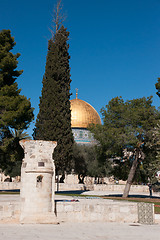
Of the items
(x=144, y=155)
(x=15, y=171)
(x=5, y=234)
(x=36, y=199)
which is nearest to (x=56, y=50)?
(x=144, y=155)

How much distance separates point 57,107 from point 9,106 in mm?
5226

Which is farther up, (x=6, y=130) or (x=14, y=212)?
(x=6, y=130)

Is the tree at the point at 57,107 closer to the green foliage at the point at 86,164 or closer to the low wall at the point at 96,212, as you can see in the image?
the low wall at the point at 96,212

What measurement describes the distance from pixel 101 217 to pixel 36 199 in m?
3.05

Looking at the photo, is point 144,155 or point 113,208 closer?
point 113,208

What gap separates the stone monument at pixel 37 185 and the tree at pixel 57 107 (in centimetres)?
1250

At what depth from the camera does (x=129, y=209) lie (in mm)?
12352

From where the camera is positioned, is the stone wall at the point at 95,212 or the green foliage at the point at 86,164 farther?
the green foliage at the point at 86,164

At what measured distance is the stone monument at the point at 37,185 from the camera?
1121cm

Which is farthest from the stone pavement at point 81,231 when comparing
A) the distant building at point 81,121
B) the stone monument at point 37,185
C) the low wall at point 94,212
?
the distant building at point 81,121

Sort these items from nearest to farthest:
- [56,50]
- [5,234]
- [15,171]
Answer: [5,234] < [56,50] < [15,171]

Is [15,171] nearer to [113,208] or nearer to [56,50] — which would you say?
[56,50]

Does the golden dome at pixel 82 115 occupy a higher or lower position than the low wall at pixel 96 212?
higher

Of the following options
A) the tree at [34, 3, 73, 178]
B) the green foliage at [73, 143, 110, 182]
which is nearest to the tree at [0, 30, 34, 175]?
the tree at [34, 3, 73, 178]
